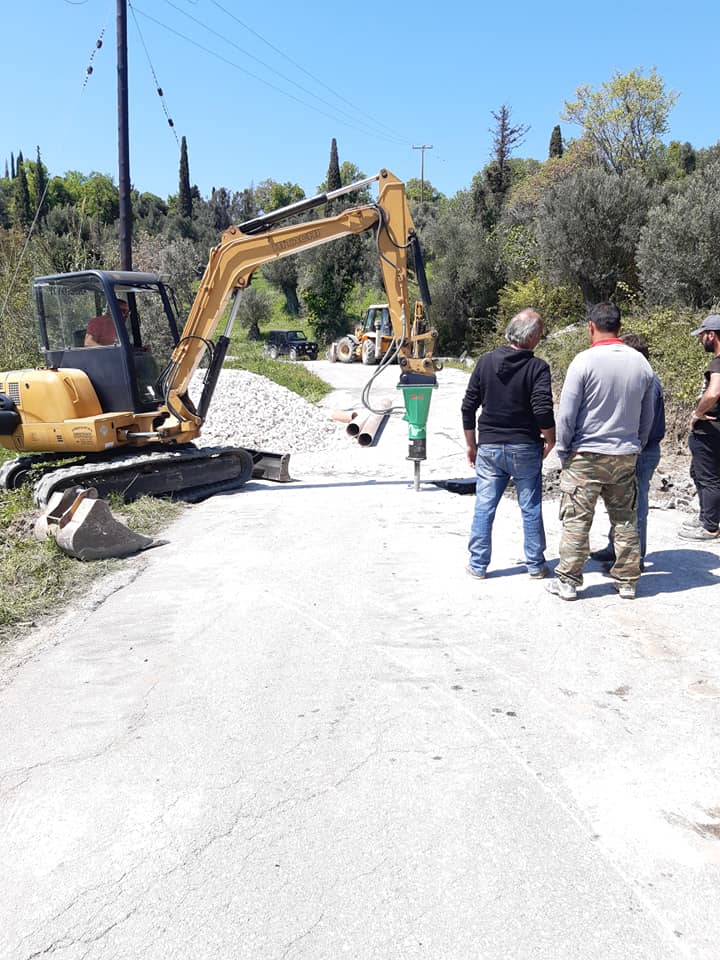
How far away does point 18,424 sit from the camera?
9039 mm

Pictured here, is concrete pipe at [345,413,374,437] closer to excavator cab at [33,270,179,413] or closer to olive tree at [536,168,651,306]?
excavator cab at [33,270,179,413]

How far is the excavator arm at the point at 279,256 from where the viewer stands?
32.0 ft

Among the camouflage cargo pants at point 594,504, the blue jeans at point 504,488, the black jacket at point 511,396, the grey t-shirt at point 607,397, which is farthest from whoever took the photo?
the blue jeans at point 504,488

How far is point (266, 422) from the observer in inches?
631

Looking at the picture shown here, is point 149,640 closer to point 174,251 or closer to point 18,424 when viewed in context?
point 18,424

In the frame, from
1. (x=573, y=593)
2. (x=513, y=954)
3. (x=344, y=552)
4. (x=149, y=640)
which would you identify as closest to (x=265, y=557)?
(x=344, y=552)

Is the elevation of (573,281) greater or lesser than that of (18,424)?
greater

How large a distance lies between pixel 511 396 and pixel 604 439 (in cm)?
77

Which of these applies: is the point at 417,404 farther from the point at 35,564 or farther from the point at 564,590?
the point at 35,564

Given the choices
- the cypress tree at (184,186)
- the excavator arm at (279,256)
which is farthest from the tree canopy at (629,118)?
the cypress tree at (184,186)

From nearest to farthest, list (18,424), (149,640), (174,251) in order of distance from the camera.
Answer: (149,640) → (18,424) → (174,251)

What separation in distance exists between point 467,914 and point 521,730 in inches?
48.4

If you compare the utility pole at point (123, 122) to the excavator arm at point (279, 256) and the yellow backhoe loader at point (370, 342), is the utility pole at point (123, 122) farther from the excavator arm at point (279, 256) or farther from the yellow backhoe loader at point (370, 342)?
the yellow backhoe loader at point (370, 342)

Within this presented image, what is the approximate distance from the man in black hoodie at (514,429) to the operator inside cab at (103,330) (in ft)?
18.0
